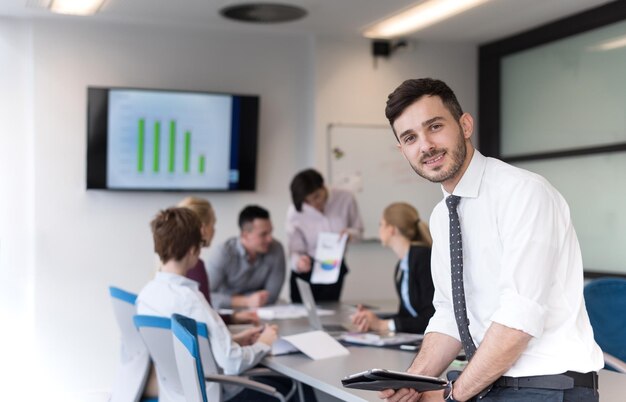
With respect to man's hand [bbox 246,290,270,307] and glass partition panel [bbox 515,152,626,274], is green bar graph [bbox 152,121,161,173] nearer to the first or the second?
man's hand [bbox 246,290,270,307]

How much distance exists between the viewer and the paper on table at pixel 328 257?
5379mm

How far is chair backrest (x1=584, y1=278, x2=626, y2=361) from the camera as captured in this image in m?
3.94

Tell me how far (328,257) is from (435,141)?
11.0ft

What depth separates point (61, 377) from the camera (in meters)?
6.43

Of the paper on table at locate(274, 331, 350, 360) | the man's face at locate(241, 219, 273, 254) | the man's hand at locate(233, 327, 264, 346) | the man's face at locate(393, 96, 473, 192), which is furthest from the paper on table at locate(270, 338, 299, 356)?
the man's face at locate(393, 96, 473, 192)

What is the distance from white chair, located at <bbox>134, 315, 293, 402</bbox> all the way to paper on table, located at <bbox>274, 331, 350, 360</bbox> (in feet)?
0.92

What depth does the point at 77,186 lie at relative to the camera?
6477 millimetres

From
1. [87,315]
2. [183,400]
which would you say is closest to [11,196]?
[87,315]

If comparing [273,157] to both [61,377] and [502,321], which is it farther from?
[502,321]

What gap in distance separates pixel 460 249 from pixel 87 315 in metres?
4.90

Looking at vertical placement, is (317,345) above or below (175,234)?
below

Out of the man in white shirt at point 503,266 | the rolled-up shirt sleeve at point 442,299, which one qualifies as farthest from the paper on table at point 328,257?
the man in white shirt at point 503,266

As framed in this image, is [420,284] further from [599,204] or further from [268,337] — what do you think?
[599,204]

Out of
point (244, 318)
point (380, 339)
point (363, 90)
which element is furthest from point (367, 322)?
point (363, 90)
